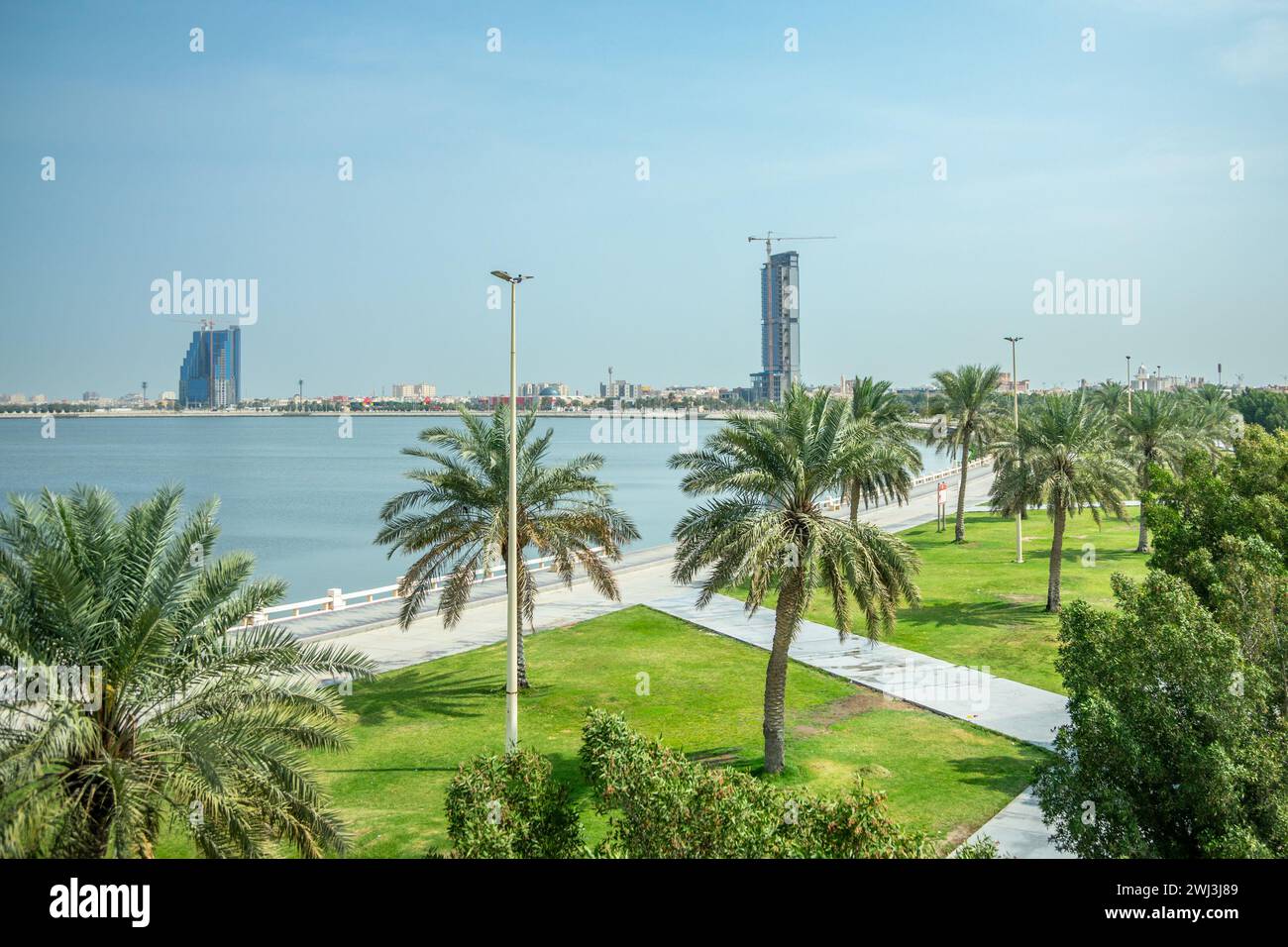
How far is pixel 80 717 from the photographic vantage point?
8.08m

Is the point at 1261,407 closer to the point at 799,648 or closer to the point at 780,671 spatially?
the point at 799,648

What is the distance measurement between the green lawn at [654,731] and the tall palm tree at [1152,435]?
20.4m

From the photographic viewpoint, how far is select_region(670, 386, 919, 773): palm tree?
15586 mm

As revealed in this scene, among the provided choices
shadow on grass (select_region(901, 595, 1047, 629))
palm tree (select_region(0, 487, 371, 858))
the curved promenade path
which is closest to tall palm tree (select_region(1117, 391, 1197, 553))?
shadow on grass (select_region(901, 595, 1047, 629))

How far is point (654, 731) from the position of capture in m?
17.7

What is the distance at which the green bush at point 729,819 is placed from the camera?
26.7 feet

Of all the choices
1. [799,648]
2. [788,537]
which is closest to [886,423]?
[799,648]

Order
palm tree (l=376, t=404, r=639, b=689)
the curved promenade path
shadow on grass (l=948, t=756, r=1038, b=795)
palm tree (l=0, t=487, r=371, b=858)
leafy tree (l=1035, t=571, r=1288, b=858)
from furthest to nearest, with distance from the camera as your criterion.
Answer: palm tree (l=376, t=404, r=639, b=689) < the curved promenade path < shadow on grass (l=948, t=756, r=1038, b=795) < leafy tree (l=1035, t=571, r=1288, b=858) < palm tree (l=0, t=487, r=371, b=858)

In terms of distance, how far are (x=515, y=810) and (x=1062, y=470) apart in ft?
75.4

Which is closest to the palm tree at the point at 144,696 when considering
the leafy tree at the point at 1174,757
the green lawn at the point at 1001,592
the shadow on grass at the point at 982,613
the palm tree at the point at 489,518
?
the leafy tree at the point at 1174,757

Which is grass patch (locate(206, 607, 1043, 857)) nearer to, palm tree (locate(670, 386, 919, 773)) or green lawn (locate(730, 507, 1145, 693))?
palm tree (locate(670, 386, 919, 773))

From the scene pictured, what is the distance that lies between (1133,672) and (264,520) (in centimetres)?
6197

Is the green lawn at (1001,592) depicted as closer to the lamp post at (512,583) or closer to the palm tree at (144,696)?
the lamp post at (512,583)

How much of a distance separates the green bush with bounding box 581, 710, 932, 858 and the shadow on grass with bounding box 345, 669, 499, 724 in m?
10.0
